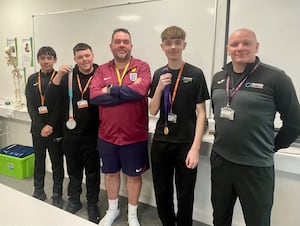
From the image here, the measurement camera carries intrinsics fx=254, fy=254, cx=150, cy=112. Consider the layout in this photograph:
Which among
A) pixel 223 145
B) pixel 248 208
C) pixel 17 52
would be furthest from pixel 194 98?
pixel 17 52

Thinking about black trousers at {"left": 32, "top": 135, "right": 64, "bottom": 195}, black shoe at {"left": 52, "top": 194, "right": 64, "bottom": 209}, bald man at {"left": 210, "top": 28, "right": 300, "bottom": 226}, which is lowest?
black shoe at {"left": 52, "top": 194, "right": 64, "bottom": 209}

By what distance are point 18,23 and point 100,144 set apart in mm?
2571

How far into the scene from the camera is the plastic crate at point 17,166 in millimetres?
3346

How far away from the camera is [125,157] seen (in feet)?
6.86

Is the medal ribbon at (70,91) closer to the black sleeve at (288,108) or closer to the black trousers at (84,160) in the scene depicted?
the black trousers at (84,160)

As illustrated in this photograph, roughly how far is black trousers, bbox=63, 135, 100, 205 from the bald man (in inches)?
48.0

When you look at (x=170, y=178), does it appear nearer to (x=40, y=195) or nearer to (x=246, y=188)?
(x=246, y=188)

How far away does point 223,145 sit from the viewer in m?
1.59

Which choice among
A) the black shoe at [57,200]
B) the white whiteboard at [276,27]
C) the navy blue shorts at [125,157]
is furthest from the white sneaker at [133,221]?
the white whiteboard at [276,27]

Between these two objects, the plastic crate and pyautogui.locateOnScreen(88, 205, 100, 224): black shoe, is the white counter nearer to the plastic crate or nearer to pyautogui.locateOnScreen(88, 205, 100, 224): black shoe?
pyautogui.locateOnScreen(88, 205, 100, 224): black shoe

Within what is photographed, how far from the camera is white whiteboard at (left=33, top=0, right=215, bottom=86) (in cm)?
229

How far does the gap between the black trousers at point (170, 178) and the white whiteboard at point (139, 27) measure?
85 centimetres

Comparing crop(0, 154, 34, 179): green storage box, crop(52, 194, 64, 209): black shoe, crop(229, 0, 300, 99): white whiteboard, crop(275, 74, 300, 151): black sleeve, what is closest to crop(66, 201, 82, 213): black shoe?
crop(52, 194, 64, 209): black shoe

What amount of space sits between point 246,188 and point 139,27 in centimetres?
188
